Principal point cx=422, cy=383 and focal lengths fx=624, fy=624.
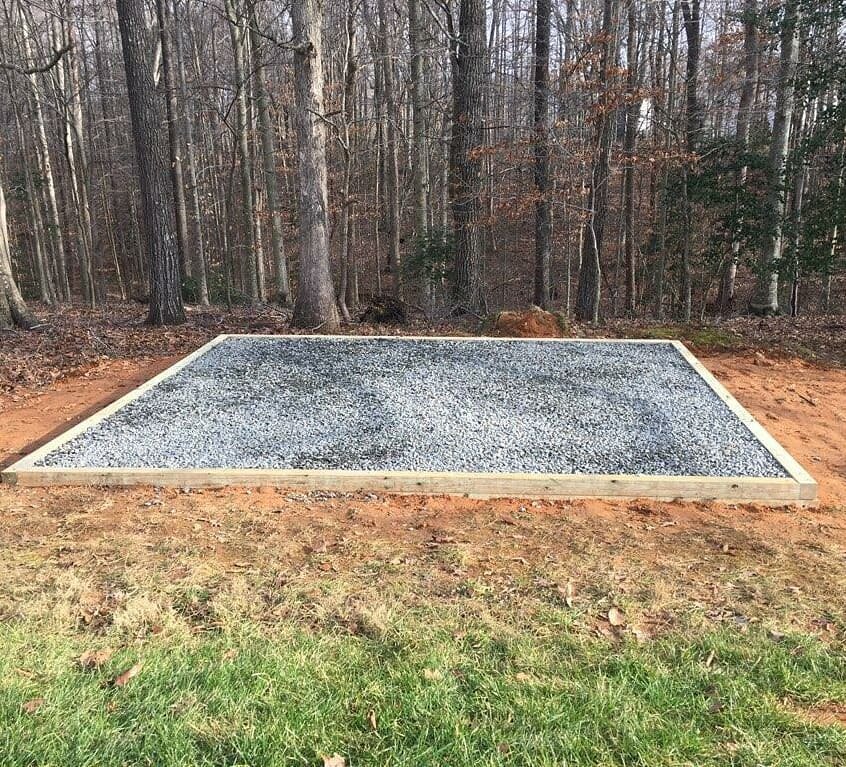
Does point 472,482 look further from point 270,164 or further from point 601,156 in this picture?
point 270,164

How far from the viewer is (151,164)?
28.8 ft

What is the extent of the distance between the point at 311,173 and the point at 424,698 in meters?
7.27

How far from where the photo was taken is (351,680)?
7.04 feet

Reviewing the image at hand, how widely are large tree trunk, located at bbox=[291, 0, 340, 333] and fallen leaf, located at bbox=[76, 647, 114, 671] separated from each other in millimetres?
6174

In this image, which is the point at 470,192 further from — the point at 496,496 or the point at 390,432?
the point at 496,496

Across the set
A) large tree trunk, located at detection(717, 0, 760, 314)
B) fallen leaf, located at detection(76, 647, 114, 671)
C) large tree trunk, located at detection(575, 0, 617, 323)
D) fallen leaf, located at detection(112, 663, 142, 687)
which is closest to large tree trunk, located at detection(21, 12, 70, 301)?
large tree trunk, located at detection(575, 0, 617, 323)

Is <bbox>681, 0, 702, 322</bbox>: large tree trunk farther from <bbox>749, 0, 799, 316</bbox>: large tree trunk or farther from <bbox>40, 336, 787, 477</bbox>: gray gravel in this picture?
<bbox>40, 336, 787, 477</bbox>: gray gravel

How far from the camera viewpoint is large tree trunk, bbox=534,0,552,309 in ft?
31.4

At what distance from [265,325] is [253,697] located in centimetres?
714

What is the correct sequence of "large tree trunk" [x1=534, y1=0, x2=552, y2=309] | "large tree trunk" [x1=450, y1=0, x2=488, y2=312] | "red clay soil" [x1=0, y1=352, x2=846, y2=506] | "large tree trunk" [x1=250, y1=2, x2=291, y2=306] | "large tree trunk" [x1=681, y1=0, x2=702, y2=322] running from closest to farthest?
"red clay soil" [x1=0, y1=352, x2=846, y2=506]
"large tree trunk" [x1=534, y1=0, x2=552, y2=309]
"large tree trunk" [x1=450, y1=0, x2=488, y2=312]
"large tree trunk" [x1=681, y1=0, x2=702, y2=322]
"large tree trunk" [x1=250, y1=2, x2=291, y2=306]

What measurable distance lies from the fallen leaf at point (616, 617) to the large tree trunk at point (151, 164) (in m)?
8.04

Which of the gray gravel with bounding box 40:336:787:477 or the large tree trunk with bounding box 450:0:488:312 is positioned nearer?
the gray gravel with bounding box 40:336:787:477

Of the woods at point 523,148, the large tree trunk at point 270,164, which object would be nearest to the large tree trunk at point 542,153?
the woods at point 523,148

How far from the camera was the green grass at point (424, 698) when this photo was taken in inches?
71.9
